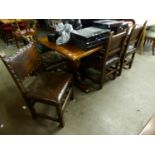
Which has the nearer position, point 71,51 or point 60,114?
point 60,114

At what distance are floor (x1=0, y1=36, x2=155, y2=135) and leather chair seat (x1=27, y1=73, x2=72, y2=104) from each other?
0.39m

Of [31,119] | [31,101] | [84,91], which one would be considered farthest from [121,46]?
[31,119]

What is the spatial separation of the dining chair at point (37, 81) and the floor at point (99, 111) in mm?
155

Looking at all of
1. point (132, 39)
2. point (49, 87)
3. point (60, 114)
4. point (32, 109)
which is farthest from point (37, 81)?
point (132, 39)

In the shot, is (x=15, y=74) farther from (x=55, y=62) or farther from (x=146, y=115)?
(x=146, y=115)

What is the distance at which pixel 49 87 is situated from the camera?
5.27 ft

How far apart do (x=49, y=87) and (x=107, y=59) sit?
34.1 inches

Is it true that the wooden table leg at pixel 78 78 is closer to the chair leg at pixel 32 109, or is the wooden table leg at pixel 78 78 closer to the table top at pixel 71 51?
the table top at pixel 71 51

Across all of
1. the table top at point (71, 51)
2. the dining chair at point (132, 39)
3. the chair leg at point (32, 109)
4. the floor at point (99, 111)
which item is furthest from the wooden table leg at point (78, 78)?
the chair leg at point (32, 109)

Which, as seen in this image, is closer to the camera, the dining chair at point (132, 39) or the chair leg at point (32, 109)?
the chair leg at point (32, 109)

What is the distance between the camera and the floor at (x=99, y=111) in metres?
1.71

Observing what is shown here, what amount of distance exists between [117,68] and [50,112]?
1.16m

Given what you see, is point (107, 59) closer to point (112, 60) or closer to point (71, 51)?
point (112, 60)
